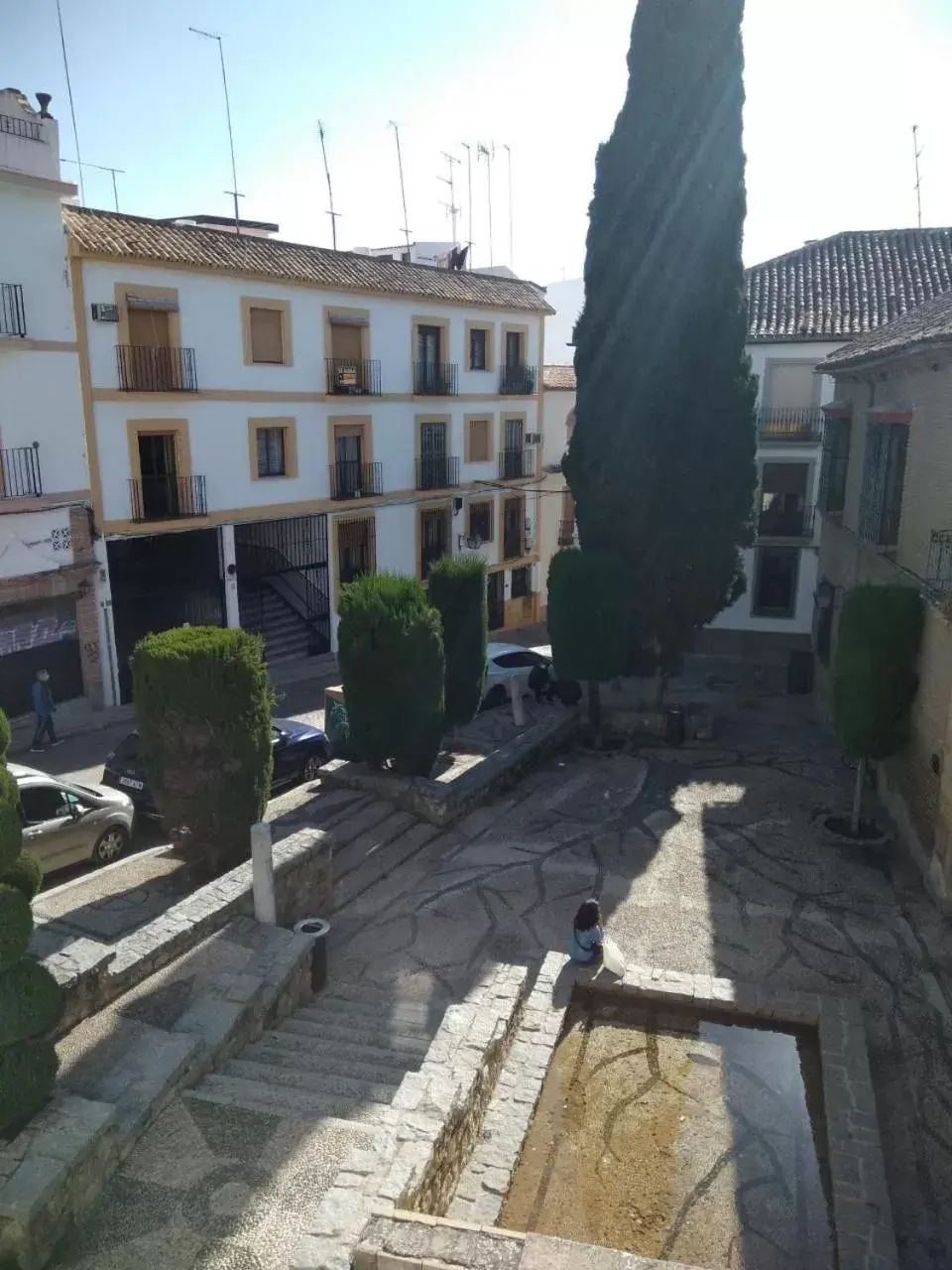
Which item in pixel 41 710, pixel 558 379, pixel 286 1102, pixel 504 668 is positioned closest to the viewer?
pixel 286 1102

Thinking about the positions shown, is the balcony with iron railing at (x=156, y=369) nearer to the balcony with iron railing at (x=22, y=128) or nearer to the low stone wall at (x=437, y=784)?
the balcony with iron railing at (x=22, y=128)

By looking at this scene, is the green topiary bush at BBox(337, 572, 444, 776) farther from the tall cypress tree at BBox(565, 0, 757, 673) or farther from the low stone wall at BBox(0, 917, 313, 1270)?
the tall cypress tree at BBox(565, 0, 757, 673)

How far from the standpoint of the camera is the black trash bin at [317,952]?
9289mm

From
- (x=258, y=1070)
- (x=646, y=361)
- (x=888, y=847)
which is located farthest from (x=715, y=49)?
(x=258, y=1070)

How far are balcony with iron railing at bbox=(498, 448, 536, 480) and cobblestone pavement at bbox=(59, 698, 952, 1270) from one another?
1497 cm

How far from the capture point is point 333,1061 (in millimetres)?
7914

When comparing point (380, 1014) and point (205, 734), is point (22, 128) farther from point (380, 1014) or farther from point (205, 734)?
point (380, 1014)

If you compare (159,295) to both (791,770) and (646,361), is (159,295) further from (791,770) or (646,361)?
(791,770)

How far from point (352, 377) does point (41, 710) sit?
11641mm

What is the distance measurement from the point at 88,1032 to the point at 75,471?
562 inches

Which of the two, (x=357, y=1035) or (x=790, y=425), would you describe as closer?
(x=357, y=1035)

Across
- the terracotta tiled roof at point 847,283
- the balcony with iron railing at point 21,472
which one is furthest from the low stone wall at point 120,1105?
the terracotta tiled roof at point 847,283

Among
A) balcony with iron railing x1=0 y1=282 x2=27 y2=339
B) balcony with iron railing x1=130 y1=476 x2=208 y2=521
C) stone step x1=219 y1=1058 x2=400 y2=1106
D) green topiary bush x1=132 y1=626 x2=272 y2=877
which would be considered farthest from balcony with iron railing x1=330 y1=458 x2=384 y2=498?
stone step x1=219 y1=1058 x2=400 y2=1106

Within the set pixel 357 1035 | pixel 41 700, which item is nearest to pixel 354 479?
pixel 41 700
